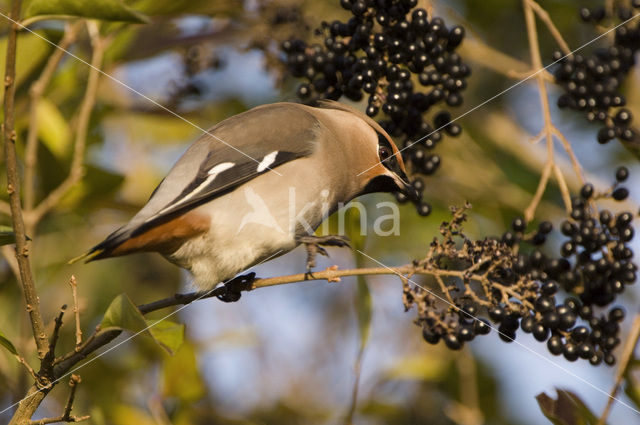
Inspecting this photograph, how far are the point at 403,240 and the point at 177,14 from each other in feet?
4.20

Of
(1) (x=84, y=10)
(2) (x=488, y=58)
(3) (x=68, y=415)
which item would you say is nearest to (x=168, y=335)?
(3) (x=68, y=415)

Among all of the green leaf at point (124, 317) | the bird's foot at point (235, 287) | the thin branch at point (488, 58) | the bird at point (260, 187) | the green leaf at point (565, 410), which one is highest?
the thin branch at point (488, 58)

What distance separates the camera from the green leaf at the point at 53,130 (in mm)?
2631

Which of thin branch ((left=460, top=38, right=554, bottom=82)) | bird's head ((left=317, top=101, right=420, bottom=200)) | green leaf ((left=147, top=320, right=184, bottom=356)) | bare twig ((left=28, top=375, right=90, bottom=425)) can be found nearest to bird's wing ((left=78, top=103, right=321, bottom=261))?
bird's head ((left=317, top=101, right=420, bottom=200))

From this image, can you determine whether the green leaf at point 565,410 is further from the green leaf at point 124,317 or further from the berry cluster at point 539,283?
the green leaf at point 124,317

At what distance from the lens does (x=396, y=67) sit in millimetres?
2309

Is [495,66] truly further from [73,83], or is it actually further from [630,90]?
[73,83]

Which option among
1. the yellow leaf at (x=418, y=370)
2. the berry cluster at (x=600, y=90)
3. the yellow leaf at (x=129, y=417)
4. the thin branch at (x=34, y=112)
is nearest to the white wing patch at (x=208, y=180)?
the thin branch at (x=34, y=112)

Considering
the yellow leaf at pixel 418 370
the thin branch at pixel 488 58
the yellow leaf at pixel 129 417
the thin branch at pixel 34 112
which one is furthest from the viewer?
the yellow leaf at pixel 418 370

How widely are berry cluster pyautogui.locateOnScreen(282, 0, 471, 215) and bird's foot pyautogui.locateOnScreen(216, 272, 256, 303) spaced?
61 centimetres

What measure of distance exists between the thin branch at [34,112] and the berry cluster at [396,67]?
0.76 meters

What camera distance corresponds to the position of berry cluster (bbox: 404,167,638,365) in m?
2.06

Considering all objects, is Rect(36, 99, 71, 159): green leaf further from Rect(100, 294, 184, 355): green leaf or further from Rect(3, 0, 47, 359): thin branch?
Rect(100, 294, 184, 355): green leaf

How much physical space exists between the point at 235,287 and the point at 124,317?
74 cm
